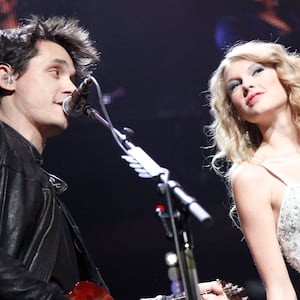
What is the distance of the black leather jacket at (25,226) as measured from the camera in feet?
7.38

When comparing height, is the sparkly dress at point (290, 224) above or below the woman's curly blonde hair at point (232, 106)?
below

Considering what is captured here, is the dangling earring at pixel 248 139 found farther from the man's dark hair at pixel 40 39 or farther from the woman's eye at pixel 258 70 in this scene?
the man's dark hair at pixel 40 39

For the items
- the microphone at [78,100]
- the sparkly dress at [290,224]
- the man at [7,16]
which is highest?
the man at [7,16]

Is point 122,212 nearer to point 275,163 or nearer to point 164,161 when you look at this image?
point 164,161

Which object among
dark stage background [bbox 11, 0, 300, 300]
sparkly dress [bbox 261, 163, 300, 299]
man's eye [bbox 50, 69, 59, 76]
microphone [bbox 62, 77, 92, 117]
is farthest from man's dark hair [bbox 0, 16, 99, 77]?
dark stage background [bbox 11, 0, 300, 300]

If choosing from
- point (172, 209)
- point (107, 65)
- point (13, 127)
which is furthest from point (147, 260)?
point (172, 209)

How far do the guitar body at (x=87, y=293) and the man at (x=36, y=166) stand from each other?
0.06 feet

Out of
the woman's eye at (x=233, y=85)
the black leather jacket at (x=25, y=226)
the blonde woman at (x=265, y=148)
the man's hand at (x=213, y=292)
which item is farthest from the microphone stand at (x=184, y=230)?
the woman's eye at (x=233, y=85)

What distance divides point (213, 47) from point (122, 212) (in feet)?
4.93

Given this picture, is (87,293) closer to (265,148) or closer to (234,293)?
(234,293)

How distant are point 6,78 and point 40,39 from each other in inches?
11.2

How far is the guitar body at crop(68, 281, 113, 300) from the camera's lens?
8.32 ft

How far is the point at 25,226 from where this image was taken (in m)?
2.42

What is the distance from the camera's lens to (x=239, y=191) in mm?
3166
